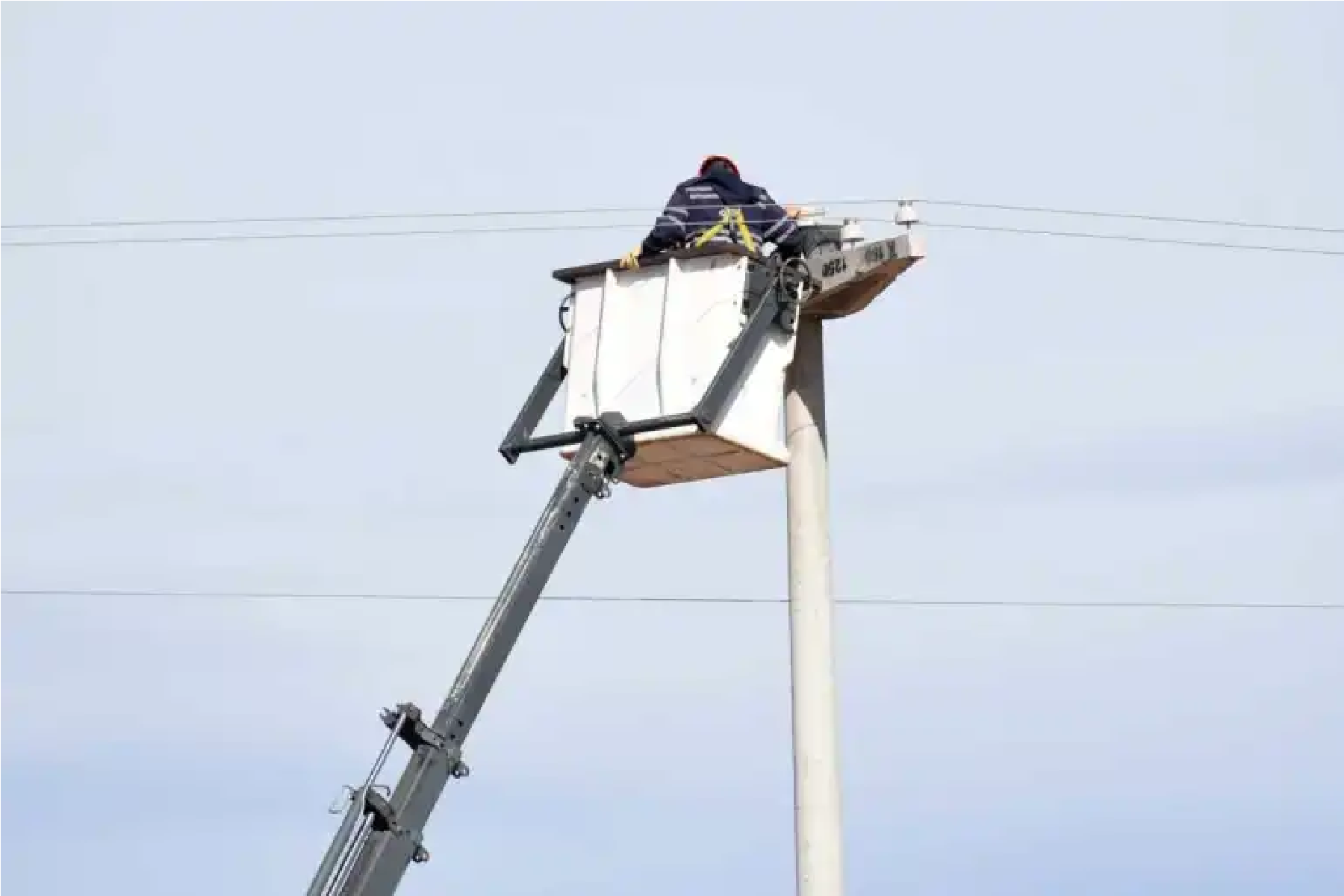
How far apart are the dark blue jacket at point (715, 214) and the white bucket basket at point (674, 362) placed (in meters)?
0.26

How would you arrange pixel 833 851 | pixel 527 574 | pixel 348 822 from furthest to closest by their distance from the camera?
pixel 833 851 → pixel 527 574 → pixel 348 822

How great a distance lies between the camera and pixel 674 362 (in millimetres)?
19531

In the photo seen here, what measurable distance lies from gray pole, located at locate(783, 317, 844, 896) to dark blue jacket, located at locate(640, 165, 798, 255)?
3.19 ft

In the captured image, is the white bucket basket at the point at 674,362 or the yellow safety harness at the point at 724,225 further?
the yellow safety harness at the point at 724,225

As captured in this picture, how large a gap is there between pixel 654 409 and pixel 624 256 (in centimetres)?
133

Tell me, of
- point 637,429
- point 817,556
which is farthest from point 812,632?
A: point 637,429

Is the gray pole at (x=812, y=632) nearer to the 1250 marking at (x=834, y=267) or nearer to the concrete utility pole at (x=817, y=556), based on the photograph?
the concrete utility pole at (x=817, y=556)

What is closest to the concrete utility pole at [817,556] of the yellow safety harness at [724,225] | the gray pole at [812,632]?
the gray pole at [812,632]

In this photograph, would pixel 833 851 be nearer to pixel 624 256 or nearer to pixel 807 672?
pixel 807 672

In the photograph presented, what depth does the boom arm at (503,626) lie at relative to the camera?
53.0 ft

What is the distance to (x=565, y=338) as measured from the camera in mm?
20406

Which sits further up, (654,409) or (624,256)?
(624,256)

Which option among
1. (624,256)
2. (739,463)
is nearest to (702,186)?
(624,256)

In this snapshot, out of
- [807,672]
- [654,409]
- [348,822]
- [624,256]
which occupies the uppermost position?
[624,256]
